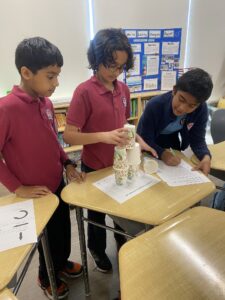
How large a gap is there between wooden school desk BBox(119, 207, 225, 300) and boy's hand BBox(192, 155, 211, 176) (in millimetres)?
431

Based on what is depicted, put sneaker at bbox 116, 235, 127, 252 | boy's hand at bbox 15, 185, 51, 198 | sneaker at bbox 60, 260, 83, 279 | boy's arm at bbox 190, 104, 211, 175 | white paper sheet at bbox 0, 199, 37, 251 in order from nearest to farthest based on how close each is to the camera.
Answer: white paper sheet at bbox 0, 199, 37, 251 < boy's hand at bbox 15, 185, 51, 198 < boy's arm at bbox 190, 104, 211, 175 < sneaker at bbox 60, 260, 83, 279 < sneaker at bbox 116, 235, 127, 252

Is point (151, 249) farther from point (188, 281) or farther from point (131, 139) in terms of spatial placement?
point (131, 139)

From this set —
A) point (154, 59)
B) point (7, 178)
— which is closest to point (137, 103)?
point (154, 59)

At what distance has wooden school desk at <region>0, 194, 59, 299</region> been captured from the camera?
73 cm

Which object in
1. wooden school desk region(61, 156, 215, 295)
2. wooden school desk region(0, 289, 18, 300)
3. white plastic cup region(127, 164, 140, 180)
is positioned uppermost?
white plastic cup region(127, 164, 140, 180)

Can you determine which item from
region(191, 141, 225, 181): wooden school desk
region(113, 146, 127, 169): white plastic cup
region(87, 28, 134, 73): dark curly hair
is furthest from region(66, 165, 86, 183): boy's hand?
region(191, 141, 225, 181): wooden school desk

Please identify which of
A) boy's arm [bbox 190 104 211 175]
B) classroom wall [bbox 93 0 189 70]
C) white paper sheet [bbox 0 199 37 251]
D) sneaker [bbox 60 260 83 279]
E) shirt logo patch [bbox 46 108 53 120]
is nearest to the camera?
white paper sheet [bbox 0 199 37 251]

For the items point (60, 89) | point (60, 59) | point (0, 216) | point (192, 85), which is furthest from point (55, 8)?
point (0, 216)

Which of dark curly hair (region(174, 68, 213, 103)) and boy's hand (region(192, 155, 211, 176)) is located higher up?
dark curly hair (region(174, 68, 213, 103))

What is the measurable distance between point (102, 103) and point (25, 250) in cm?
77

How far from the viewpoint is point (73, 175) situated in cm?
128

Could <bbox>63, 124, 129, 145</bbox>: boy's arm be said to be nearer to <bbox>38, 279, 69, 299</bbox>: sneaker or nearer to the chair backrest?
<bbox>38, 279, 69, 299</bbox>: sneaker

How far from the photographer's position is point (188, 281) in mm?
690

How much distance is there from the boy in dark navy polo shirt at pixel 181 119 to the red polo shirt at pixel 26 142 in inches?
22.7
